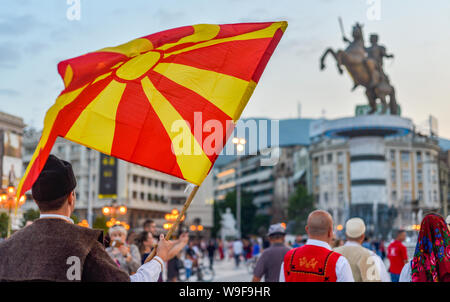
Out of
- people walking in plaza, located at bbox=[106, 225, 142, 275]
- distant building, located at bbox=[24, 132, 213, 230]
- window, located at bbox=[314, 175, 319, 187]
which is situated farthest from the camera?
window, located at bbox=[314, 175, 319, 187]

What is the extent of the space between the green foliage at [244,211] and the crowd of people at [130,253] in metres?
87.1

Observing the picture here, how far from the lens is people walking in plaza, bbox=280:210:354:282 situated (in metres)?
4.63

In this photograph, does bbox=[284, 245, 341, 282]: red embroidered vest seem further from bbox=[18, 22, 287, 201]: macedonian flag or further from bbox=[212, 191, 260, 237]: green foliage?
bbox=[212, 191, 260, 237]: green foliage

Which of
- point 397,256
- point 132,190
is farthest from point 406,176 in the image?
point 397,256

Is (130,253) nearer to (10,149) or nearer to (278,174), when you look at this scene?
(10,149)

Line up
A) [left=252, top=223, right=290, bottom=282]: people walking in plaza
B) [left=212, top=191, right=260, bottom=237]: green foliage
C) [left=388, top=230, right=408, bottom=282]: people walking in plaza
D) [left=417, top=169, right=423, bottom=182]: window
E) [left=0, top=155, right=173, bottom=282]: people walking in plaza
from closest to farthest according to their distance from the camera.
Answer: [left=0, top=155, right=173, bottom=282]: people walking in plaza → [left=252, top=223, right=290, bottom=282]: people walking in plaza → [left=388, top=230, right=408, bottom=282]: people walking in plaza → [left=417, top=169, right=423, bottom=182]: window → [left=212, top=191, right=260, bottom=237]: green foliage

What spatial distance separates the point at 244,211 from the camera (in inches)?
3762

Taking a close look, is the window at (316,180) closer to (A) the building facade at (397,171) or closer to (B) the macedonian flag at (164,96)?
(A) the building facade at (397,171)

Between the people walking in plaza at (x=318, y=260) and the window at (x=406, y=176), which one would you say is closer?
the people walking in plaza at (x=318, y=260)

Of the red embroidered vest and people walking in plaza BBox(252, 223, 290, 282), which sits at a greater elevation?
the red embroidered vest

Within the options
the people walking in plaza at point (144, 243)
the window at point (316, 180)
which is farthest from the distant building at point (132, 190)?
the people walking in plaza at point (144, 243)

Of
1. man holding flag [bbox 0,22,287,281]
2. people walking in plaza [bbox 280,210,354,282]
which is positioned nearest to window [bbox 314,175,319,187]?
man holding flag [bbox 0,22,287,281]

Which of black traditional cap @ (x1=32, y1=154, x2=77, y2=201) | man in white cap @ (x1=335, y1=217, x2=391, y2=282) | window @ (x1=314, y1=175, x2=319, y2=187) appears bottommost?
man in white cap @ (x1=335, y1=217, x2=391, y2=282)

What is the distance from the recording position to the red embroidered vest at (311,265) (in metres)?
4.65
